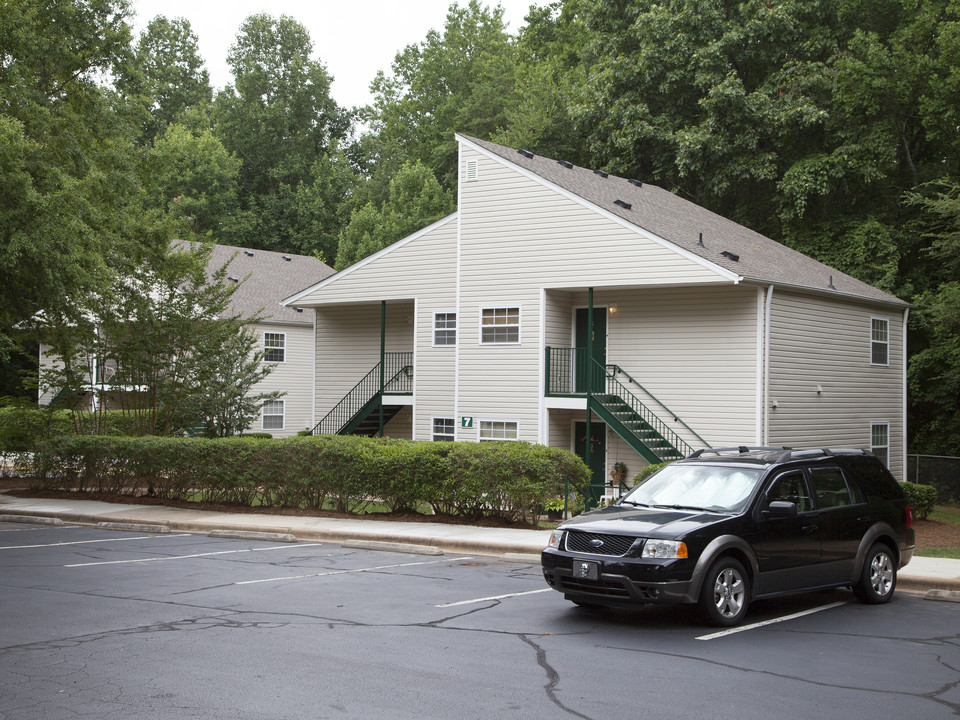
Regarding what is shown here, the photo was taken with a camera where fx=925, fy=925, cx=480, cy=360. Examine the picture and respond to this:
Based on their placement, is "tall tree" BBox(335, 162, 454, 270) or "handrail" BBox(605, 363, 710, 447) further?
"tall tree" BBox(335, 162, 454, 270)

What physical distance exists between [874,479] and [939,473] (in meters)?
19.4

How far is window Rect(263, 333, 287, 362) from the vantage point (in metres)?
37.5

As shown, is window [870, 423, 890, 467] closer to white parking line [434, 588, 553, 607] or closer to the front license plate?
white parking line [434, 588, 553, 607]

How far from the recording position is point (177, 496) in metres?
20.4

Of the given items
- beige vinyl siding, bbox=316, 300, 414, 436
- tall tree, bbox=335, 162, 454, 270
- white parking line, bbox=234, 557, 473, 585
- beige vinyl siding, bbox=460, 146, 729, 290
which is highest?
tall tree, bbox=335, 162, 454, 270

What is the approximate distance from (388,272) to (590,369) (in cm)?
759

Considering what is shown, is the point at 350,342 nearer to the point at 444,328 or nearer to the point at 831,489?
the point at 444,328

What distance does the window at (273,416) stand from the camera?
37.5 m

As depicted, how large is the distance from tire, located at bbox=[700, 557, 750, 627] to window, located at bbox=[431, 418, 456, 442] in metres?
17.0

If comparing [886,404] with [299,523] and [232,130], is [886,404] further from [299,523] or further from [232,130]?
[232,130]

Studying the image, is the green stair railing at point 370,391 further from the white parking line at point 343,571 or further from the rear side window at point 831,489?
the rear side window at point 831,489

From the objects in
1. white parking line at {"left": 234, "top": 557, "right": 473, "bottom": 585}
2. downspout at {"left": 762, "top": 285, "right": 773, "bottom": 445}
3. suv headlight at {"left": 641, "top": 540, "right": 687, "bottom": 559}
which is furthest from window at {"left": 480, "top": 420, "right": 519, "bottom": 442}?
suv headlight at {"left": 641, "top": 540, "right": 687, "bottom": 559}

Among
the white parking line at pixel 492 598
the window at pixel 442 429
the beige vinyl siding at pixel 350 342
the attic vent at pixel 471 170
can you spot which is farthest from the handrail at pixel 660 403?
the white parking line at pixel 492 598

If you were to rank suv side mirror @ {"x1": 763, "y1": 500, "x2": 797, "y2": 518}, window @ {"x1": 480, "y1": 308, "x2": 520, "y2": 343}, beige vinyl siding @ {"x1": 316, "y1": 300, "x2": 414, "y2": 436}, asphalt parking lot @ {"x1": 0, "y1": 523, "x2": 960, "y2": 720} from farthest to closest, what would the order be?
beige vinyl siding @ {"x1": 316, "y1": 300, "x2": 414, "y2": 436}, window @ {"x1": 480, "y1": 308, "x2": 520, "y2": 343}, suv side mirror @ {"x1": 763, "y1": 500, "x2": 797, "y2": 518}, asphalt parking lot @ {"x1": 0, "y1": 523, "x2": 960, "y2": 720}
